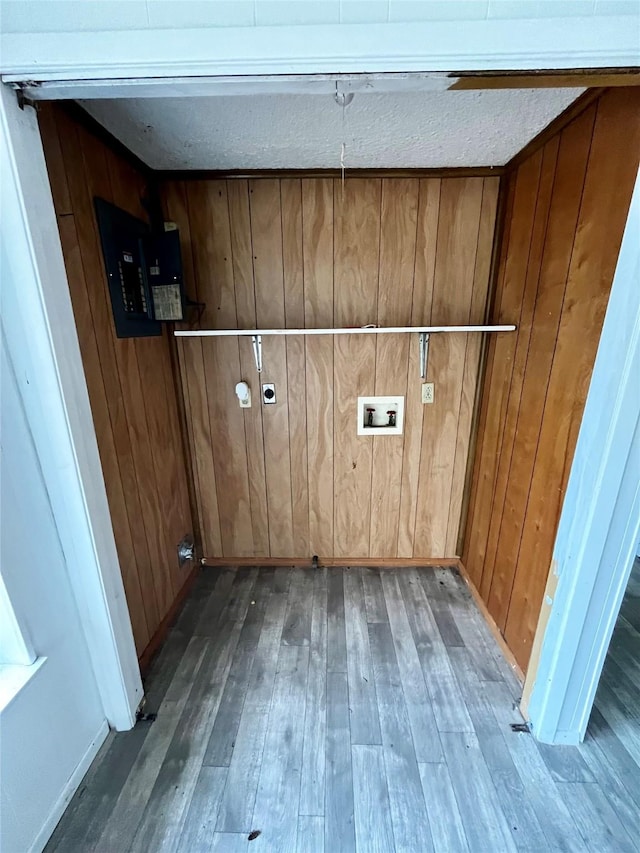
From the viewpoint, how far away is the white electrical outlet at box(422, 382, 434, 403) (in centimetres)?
189

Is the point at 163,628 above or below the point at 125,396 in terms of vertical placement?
below

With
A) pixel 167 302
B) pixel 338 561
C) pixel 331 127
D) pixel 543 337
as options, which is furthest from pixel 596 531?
pixel 167 302

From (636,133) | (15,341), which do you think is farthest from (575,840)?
(15,341)

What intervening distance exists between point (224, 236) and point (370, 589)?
207cm

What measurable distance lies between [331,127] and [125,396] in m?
1.29

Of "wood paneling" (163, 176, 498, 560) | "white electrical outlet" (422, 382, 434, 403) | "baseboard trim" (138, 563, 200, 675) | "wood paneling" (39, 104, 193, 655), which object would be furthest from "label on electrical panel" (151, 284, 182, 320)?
"baseboard trim" (138, 563, 200, 675)

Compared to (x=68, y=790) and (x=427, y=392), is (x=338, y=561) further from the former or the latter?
(x=68, y=790)

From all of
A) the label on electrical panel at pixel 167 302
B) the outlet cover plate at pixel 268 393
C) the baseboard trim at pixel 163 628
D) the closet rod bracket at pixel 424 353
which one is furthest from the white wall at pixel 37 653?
the closet rod bracket at pixel 424 353

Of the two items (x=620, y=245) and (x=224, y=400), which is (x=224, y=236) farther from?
(x=620, y=245)

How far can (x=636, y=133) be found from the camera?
92 cm

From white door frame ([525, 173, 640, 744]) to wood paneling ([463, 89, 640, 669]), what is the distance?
0.30 ft

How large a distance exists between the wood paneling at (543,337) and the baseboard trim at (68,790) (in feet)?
5.42

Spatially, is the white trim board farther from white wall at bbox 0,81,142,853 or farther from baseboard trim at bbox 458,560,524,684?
baseboard trim at bbox 458,560,524,684

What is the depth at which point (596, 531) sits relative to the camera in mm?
1034
